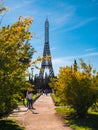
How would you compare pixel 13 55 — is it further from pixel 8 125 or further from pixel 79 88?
pixel 79 88

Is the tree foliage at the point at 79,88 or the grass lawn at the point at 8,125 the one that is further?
the tree foliage at the point at 79,88

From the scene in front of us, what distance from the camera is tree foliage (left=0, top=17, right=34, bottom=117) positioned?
36.3 feet

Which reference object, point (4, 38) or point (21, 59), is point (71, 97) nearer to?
point (21, 59)

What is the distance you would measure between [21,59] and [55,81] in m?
12.2

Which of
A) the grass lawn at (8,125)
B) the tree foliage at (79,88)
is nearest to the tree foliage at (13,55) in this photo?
the grass lawn at (8,125)

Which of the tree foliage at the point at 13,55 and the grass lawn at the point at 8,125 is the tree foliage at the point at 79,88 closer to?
the grass lawn at the point at 8,125

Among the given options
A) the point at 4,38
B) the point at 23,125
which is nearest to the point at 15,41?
the point at 4,38

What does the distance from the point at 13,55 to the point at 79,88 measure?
9.50 meters

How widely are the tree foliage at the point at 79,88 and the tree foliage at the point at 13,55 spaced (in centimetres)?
831

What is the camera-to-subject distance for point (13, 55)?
11.4 m

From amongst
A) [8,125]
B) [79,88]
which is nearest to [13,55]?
[8,125]

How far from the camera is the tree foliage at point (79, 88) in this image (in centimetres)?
2011

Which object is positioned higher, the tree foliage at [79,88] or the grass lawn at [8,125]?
the tree foliage at [79,88]

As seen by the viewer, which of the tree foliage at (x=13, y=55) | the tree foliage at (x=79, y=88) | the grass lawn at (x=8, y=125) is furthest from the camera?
the tree foliage at (x=79, y=88)
